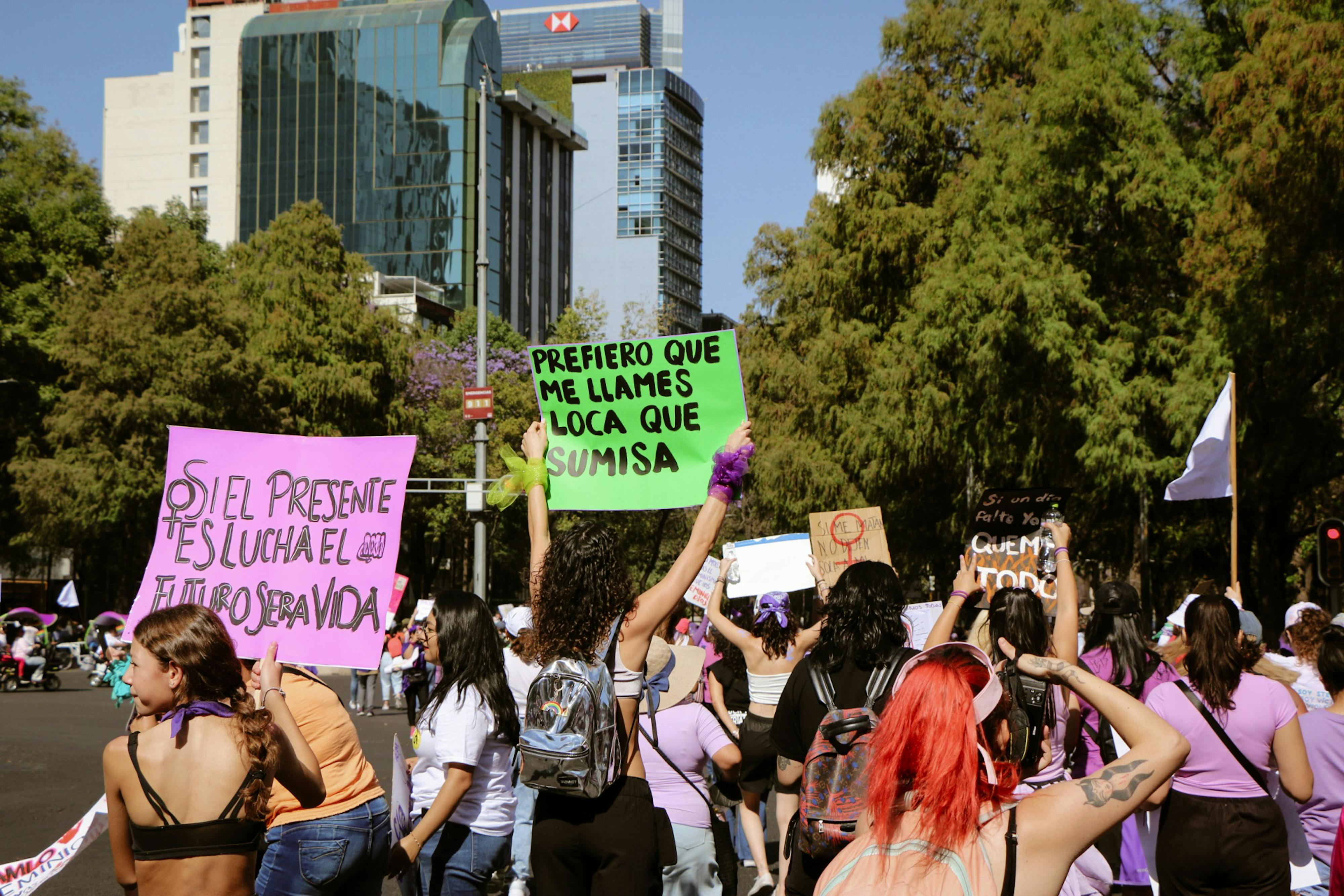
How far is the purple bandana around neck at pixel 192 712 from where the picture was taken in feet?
11.7

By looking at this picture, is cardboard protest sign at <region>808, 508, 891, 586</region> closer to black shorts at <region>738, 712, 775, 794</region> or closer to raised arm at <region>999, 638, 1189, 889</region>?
black shorts at <region>738, 712, 775, 794</region>

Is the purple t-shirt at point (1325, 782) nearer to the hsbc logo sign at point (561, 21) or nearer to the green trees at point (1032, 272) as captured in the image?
the green trees at point (1032, 272)

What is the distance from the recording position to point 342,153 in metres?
81.3

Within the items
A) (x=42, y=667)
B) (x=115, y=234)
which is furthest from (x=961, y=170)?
(x=115, y=234)

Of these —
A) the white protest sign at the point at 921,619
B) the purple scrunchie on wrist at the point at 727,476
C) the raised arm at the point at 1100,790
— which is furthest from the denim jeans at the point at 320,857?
the white protest sign at the point at 921,619

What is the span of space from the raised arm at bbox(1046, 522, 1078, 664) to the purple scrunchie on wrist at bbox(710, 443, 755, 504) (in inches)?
58.9

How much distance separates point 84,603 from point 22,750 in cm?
3477

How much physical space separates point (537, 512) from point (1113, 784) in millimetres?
2581

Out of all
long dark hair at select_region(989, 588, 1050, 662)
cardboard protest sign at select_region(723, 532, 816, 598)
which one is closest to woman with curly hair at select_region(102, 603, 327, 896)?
long dark hair at select_region(989, 588, 1050, 662)

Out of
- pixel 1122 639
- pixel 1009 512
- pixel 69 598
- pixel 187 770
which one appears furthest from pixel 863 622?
pixel 69 598

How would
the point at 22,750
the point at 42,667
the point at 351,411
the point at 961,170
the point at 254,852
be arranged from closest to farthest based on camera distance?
1. the point at 254,852
2. the point at 22,750
3. the point at 961,170
4. the point at 42,667
5. the point at 351,411

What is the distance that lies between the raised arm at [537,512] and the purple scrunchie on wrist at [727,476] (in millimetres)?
581

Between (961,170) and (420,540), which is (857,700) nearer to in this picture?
(961,170)

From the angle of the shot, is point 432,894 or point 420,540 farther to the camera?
point 420,540
